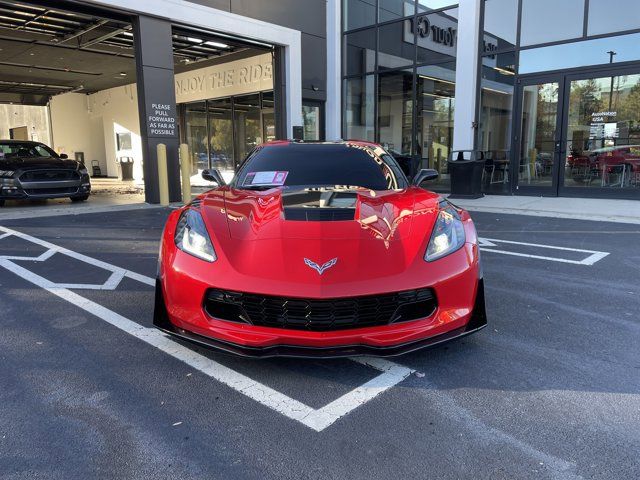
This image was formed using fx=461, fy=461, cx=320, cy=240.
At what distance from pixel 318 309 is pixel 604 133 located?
35.3ft

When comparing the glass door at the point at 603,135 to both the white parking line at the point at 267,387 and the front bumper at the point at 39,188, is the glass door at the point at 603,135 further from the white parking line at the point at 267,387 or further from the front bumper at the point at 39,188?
the front bumper at the point at 39,188

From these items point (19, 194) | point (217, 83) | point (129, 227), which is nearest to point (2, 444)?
point (129, 227)

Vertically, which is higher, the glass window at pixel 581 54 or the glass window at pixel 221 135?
the glass window at pixel 581 54

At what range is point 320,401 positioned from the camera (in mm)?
2334

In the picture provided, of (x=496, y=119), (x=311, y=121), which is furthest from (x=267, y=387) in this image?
(x=311, y=121)

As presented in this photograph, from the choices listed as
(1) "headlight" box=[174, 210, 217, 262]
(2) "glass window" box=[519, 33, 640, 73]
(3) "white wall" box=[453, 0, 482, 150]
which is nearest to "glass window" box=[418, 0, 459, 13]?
(3) "white wall" box=[453, 0, 482, 150]

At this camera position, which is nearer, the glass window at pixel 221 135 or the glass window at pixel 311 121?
the glass window at pixel 311 121

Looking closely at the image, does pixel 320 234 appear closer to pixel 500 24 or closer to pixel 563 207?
pixel 563 207

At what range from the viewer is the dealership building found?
10445mm

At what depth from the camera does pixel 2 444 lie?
1999 millimetres

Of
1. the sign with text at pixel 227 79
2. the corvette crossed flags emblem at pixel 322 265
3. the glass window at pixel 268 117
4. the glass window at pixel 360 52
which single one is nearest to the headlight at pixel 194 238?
the corvette crossed flags emblem at pixel 322 265

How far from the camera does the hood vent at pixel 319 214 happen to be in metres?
2.79

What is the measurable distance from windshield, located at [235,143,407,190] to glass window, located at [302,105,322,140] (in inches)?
415

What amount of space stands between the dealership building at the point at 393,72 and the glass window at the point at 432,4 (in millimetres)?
34
